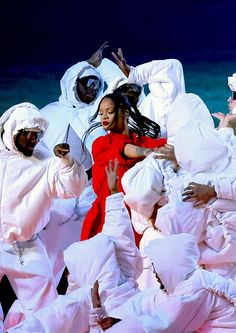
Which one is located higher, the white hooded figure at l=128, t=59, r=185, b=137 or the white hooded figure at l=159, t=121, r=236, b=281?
the white hooded figure at l=128, t=59, r=185, b=137

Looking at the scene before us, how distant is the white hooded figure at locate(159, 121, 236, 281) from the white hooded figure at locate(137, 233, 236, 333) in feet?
1.84

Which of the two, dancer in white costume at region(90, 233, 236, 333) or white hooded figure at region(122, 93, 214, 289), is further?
white hooded figure at region(122, 93, 214, 289)

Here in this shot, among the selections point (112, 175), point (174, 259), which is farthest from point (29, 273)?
point (174, 259)

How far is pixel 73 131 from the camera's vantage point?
6.79m

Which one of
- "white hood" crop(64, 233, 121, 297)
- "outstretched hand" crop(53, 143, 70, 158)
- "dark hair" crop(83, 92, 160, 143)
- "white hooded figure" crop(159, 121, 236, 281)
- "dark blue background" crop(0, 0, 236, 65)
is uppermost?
"dark blue background" crop(0, 0, 236, 65)

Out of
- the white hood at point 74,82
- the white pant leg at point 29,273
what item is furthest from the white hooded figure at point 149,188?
the white hood at point 74,82

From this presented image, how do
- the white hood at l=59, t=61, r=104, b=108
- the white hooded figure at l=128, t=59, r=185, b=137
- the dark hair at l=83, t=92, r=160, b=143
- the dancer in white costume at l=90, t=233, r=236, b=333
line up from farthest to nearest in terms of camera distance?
1. the white hood at l=59, t=61, r=104, b=108
2. the white hooded figure at l=128, t=59, r=185, b=137
3. the dark hair at l=83, t=92, r=160, b=143
4. the dancer in white costume at l=90, t=233, r=236, b=333

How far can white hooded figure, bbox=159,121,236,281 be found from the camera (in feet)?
15.8

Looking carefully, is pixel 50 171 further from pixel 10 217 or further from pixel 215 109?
pixel 215 109

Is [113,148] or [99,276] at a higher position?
[113,148]

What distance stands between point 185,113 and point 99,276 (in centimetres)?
129

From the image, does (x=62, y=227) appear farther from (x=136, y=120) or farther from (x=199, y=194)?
(x=199, y=194)

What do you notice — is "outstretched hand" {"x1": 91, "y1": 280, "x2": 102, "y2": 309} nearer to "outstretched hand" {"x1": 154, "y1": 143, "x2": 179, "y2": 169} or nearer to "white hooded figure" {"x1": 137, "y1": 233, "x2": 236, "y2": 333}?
"white hooded figure" {"x1": 137, "y1": 233, "x2": 236, "y2": 333}

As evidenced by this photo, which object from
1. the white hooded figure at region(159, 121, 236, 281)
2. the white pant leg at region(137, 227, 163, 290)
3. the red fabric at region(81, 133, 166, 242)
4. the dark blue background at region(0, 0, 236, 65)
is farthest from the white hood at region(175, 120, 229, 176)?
the dark blue background at region(0, 0, 236, 65)
